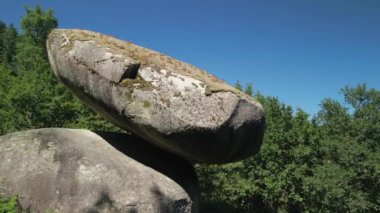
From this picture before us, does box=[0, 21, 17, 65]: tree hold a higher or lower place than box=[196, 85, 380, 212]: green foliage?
lower

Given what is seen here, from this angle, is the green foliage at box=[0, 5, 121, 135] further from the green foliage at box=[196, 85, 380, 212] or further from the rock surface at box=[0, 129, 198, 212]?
the rock surface at box=[0, 129, 198, 212]

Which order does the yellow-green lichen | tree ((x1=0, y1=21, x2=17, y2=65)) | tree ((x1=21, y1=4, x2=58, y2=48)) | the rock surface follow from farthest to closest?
tree ((x1=0, y1=21, x2=17, y2=65)) < tree ((x1=21, y1=4, x2=58, y2=48)) < the yellow-green lichen < the rock surface

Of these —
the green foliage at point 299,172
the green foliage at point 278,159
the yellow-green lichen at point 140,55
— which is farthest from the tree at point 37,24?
the yellow-green lichen at point 140,55

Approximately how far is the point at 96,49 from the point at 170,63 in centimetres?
187

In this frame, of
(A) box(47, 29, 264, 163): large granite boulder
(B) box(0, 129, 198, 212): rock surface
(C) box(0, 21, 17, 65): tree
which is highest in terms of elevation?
(A) box(47, 29, 264, 163): large granite boulder

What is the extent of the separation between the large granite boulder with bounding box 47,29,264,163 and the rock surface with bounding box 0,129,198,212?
0.84 m

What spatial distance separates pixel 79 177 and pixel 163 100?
239 centimetres

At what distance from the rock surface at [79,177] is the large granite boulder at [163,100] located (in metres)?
0.84

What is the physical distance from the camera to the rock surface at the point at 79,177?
8562 mm

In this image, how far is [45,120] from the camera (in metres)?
24.2

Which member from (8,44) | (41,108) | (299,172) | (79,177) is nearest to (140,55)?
(79,177)

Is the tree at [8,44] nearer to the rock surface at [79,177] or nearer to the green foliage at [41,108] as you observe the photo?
the green foliage at [41,108]

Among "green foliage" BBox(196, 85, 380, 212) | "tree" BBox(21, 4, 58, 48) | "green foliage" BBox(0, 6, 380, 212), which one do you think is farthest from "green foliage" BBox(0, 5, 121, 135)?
"tree" BBox(21, 4, 58, 48)

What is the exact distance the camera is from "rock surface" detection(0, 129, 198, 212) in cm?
856
